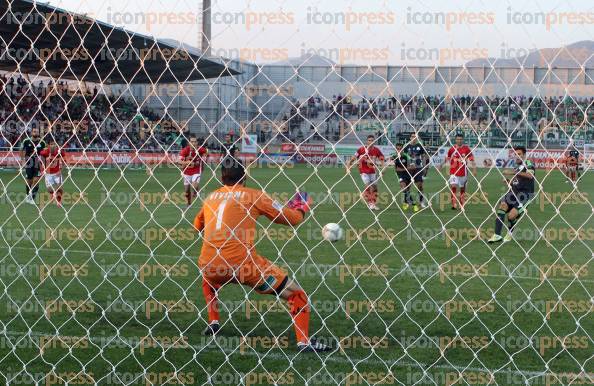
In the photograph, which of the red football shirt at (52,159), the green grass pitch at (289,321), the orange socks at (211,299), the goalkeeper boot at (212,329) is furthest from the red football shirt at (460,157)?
the red football shirt at (52,159)

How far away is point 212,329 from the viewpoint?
6.80 meters

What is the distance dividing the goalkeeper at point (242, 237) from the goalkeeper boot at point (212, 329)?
0.58 metres

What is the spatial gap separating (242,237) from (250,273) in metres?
0.32

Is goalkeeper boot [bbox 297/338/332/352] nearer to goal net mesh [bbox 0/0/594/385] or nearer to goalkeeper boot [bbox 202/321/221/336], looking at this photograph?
goal net mesh [bbox 0/0/594/385]

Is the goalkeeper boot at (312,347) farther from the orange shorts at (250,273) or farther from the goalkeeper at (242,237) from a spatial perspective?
the orange shorts at (250,273)

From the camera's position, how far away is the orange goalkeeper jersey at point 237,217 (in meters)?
5.84

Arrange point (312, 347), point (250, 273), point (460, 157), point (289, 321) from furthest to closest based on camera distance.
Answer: point (289, 321)
point (312, 347)
point (250, 273)
point (460, 157)

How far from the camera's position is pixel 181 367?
19.2 ft

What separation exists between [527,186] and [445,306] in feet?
19.4

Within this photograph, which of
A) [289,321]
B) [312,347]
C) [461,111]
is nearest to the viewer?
[461,111]

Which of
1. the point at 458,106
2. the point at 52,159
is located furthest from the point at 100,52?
the point at 458,106

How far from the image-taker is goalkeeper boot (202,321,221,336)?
6805 millimetres

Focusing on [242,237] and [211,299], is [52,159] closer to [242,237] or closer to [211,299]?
[211,299]

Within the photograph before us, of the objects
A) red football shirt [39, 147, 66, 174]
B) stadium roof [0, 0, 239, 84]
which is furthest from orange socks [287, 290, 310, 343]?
red football shirt [39, 147, 66, 174]
